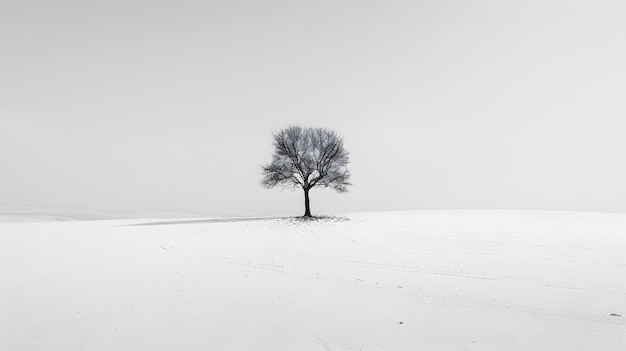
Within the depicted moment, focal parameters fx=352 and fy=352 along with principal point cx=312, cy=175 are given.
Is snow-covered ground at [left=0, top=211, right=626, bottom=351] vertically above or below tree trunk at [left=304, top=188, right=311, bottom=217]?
below

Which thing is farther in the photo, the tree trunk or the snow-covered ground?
the tree trunk

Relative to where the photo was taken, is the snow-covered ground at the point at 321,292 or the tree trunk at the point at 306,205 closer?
the snow-covered ground at the point at 321,292

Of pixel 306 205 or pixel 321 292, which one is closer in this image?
pixel 321 292

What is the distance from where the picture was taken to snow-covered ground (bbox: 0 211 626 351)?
37.2 feet

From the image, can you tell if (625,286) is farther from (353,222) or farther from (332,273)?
(353,222)

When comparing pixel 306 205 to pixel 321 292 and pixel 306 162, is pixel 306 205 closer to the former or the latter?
pixel 306 162

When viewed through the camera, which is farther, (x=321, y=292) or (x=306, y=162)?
(x=306, y=162)

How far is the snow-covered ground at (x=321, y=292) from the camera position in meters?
11.3

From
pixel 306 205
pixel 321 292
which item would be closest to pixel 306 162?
pixel 306 205

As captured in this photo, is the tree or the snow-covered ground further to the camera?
the tree

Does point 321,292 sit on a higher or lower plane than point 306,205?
lower

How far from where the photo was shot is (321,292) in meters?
15.5

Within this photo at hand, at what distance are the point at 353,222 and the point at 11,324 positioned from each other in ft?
92.0

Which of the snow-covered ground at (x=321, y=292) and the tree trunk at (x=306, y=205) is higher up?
the tree trunk at (x=306, y=205)
